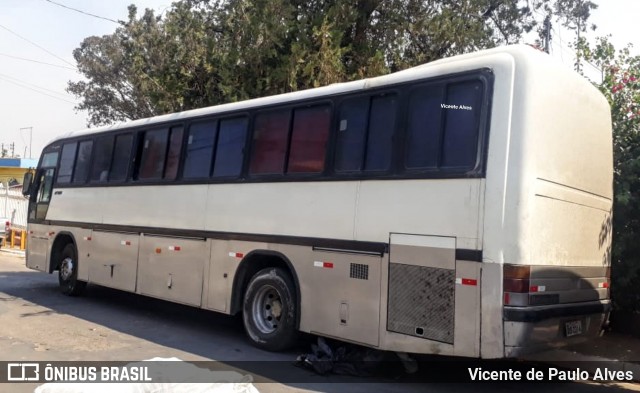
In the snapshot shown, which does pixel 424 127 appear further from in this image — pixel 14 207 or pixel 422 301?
pixel 14 207

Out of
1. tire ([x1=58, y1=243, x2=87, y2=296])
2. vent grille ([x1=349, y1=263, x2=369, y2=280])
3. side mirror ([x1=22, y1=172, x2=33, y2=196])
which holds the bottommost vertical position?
tire ([x1=58, y1=243, x2=87, y2=296])

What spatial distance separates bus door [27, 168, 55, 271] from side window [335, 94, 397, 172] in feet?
27.2

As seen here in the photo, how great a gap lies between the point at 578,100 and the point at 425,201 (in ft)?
6.65

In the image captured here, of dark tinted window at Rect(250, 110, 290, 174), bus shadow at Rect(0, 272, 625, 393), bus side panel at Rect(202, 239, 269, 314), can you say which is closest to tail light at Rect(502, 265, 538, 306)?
bus shadow at Rect(0, 272, 625, 393)

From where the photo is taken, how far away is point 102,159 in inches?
444

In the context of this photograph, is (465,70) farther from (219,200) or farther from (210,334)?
(210,334)

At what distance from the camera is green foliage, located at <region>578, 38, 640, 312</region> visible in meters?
7.75

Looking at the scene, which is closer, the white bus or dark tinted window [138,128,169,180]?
the white bus

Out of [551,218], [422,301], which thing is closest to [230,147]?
[422,301]

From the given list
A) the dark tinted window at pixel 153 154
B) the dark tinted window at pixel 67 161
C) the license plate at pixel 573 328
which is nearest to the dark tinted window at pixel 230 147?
the dark tinted window at pixel 153 154

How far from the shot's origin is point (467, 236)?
219 inches

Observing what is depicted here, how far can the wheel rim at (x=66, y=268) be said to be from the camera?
1192 cm

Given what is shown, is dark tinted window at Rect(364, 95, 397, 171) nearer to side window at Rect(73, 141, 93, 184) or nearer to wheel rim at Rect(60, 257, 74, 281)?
side window at Rect(73, 141, 93, 184)

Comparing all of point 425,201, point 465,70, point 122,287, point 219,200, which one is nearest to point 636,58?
point 465,70
